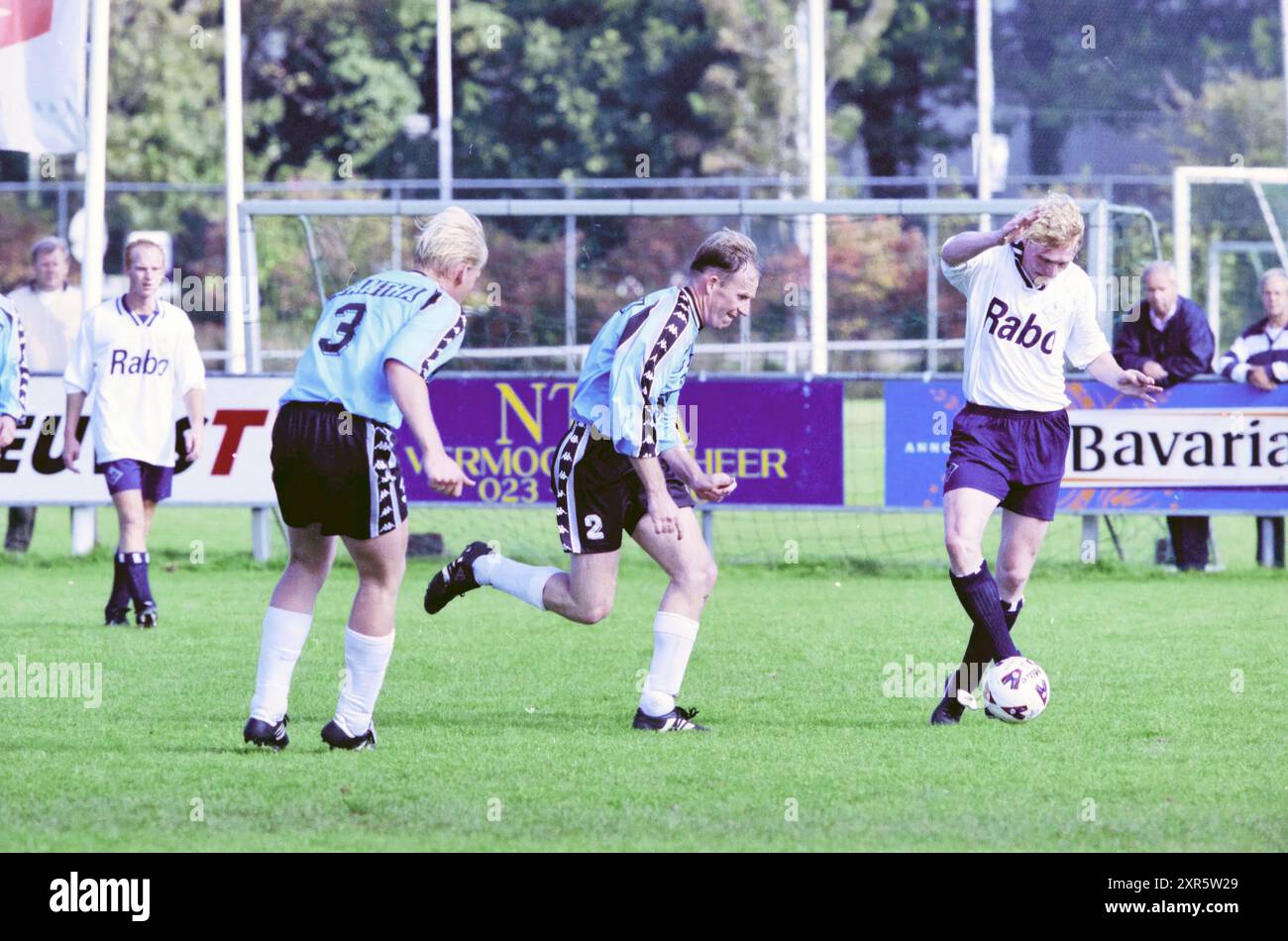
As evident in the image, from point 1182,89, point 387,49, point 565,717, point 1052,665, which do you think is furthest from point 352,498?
point 387,49

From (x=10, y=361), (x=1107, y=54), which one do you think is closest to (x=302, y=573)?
(x=10, y=361)

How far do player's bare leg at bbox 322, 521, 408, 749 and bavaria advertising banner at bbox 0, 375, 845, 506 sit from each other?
6.31m

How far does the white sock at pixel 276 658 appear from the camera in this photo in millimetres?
7059

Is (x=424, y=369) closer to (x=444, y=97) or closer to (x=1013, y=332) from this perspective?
(x=1013, y=332)

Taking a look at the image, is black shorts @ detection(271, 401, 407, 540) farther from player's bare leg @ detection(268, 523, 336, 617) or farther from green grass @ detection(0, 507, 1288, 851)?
green grass @ detection(0, 507, 1288, 851)

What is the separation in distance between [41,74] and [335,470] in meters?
7.31

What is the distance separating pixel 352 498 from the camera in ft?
22.2

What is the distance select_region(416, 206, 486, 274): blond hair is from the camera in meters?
6.86

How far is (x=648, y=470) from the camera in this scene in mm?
7195

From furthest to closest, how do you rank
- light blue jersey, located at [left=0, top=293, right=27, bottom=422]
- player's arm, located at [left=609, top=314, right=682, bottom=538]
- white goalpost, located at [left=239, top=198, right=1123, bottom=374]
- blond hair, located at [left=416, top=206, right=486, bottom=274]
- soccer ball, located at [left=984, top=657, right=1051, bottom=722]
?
white goalpost, located at [left=239, top=198, right=1123, bottom=374], light blue jersey, located at [left=0, top=293, right=27, bottom=422], soccer ball, located at [left=984, top=657, right=1051, bottom=722], player's arm, located at [left=609, top=314, right=682, bottom=538], blond hair, located at [left=416, top=206, right=486, bottom=274]

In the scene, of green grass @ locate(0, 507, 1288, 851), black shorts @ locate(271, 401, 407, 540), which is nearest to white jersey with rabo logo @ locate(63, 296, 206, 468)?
green grass @ locate(0, 507, 1288, 851)

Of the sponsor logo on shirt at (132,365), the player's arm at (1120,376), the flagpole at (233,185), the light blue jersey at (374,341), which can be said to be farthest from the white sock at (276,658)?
the flagpole at (233,185)

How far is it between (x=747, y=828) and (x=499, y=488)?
7.79 meters
